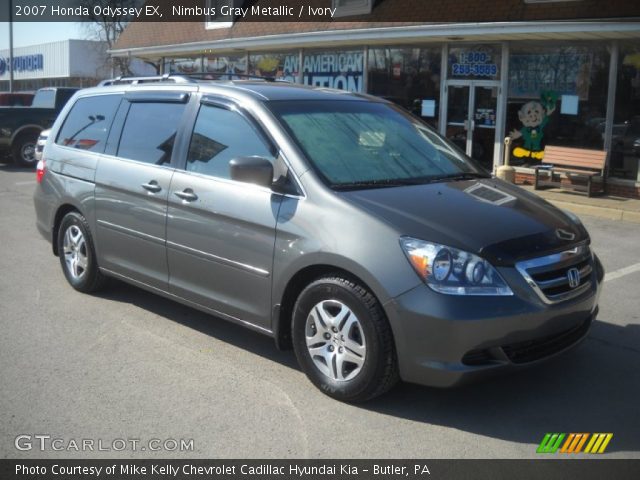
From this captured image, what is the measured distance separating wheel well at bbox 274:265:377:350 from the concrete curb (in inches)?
307

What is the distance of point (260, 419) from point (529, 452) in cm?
142

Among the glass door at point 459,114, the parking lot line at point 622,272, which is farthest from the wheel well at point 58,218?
the glass door at point 459,114

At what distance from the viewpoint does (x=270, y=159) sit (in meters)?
4.48

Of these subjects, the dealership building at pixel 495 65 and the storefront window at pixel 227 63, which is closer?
the dealership building at pixel 495 65

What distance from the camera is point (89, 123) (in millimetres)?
6199

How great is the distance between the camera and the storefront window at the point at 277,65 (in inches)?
743

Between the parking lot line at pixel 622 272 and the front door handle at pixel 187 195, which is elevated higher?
the front door handle at pixel 187 195

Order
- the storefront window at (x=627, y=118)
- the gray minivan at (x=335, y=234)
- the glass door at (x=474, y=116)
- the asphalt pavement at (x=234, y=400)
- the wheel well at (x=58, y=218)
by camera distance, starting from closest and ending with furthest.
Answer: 1. the asphalt pavement at (x=234, y=400)
2. the gray minivan at (x=335, y=234)
3. the wheel well at (x=58, y=218)
4. the storefront window at (x=627, y=118)
5. the glass door at (x=474, y=116)

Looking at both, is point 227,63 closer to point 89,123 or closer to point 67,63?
point 89,123

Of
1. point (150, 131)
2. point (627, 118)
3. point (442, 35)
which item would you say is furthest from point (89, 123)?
point (627, 118)

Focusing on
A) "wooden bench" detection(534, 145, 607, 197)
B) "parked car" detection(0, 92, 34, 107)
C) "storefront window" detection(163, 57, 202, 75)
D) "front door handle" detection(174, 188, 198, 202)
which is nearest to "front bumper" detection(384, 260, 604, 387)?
"front door handle" detection(174, 188, 198, 202)

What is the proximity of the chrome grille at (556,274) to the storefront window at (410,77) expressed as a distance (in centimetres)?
1182

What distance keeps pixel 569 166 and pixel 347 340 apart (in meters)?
10.4

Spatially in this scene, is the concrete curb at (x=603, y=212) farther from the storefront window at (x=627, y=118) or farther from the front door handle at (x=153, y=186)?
the front door handle at (x=153, y=186)
